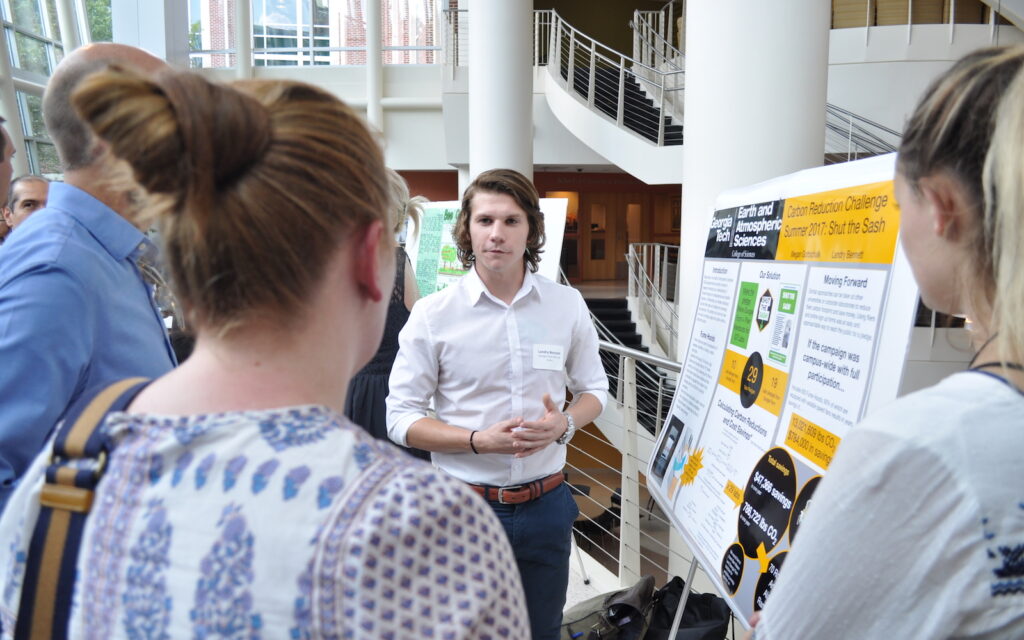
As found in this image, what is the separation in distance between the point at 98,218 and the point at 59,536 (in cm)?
82

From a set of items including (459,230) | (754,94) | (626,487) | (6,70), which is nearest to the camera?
(459,230)

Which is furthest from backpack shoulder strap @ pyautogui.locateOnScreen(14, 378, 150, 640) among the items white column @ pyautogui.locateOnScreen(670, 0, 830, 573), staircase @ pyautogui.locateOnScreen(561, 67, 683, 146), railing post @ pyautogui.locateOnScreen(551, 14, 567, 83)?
railing post @ pyautogui.locateOnScreen(551, 14, 567, 83)

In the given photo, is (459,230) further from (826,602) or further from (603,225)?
(603,225)

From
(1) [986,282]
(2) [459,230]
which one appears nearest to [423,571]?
(1) [986,282]

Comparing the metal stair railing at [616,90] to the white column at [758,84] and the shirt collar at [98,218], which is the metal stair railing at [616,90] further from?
the shirt collar at [98,218]

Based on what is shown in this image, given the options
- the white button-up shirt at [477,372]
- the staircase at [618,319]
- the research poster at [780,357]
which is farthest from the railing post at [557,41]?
the research poster at [780,357]

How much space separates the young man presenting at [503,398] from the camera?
1.98m

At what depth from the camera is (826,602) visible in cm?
77

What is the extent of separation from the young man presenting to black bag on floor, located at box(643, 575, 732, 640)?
42 centimetres

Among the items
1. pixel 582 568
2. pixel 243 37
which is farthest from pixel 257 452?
pixel 243 37

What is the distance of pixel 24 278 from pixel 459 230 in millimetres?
1362

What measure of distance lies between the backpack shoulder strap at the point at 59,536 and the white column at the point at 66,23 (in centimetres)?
987

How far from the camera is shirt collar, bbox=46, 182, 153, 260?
1289 millimetres

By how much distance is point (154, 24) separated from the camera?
218 inches
